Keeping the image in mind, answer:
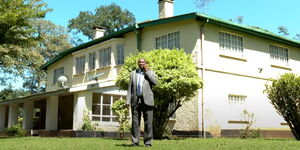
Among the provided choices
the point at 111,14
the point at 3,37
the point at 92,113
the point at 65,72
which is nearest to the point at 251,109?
the point at 92,113

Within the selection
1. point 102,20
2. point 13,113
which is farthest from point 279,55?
point 102,20

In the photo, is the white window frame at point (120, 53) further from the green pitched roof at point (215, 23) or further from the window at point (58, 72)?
the window at point (58, 72)

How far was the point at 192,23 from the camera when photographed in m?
15.7

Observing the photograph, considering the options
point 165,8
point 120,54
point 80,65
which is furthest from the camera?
point 80,65

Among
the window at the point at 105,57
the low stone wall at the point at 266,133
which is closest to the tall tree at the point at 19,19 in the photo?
the window at the point at 105,57

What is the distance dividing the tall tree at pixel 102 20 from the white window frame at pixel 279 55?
34.1 m

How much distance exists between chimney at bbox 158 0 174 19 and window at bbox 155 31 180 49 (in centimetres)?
182

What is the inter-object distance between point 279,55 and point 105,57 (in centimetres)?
965

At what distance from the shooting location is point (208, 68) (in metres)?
15.6

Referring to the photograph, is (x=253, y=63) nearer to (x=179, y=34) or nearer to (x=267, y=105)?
(x=267, y=105)

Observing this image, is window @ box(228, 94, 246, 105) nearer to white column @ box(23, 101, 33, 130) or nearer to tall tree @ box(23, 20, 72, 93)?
white column @ box(23, 101, 33, 130)

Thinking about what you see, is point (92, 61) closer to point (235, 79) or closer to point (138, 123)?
point (235, 79)

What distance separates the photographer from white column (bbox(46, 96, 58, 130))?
20.7 meters

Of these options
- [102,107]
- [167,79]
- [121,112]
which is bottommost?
[121,112]
